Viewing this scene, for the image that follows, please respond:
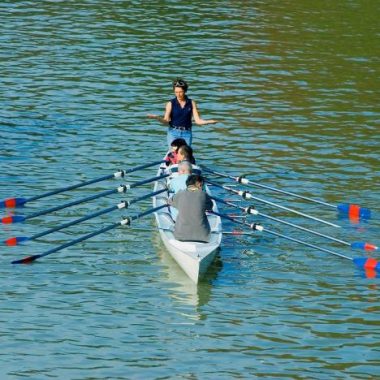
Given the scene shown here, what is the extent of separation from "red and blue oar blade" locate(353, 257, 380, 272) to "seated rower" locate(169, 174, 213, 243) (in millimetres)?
3166

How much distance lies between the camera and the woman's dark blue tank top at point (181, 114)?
104 ft

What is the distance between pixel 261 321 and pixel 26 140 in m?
14.1

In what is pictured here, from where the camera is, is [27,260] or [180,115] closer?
[27,260]

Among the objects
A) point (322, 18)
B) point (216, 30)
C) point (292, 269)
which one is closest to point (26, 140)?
point (292, 269)

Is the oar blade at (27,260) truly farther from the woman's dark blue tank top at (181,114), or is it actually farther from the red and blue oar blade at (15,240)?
the woman's dark blue tank top at (181,114)

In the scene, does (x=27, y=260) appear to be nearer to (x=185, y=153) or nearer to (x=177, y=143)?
(x=185, y=153)

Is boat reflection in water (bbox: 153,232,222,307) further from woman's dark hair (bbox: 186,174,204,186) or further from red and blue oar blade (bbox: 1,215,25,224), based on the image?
red and blue oar blade (bbox: 1,215,25,224)

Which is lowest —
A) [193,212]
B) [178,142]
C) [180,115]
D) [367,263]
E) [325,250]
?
[367,263]

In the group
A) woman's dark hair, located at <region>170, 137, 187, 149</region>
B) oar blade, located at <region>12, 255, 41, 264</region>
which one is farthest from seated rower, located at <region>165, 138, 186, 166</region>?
oar blade, located at <region>12, 255, 41, 264</region>

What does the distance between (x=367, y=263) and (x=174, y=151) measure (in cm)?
635

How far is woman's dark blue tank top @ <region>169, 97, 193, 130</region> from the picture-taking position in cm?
3181

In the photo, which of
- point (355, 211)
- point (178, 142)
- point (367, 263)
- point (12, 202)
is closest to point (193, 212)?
→ point (367, 263)

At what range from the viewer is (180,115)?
31.8 meters

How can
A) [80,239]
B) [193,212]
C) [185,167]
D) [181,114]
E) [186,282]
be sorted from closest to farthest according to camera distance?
[193,212] < [186,282] < [80,239] < [185,167] < [181,114]
